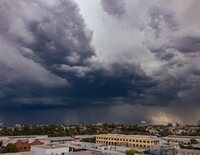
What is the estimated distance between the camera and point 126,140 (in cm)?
11312

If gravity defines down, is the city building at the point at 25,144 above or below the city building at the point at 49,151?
above

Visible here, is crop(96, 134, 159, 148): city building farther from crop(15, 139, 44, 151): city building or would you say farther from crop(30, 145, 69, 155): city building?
crop(30, 145, 69, 155): city building

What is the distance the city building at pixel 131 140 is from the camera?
103m

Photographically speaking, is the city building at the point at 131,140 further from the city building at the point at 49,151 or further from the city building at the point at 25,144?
the city building at the point at 49,151

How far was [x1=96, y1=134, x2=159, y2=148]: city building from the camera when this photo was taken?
10283 cm

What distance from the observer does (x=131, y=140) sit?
111188mm

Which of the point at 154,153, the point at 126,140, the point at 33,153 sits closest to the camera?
the point at 33,153

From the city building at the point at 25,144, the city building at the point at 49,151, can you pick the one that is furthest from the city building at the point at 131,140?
the city building at the point at 49,151

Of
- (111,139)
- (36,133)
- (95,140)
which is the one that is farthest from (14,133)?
(111,139)

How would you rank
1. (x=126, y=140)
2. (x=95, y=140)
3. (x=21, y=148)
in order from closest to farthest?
(x=21, y=148)
(x=126, y=140)
(x=95, y=140)

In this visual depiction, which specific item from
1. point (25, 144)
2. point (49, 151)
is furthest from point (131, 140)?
point (49, 151)

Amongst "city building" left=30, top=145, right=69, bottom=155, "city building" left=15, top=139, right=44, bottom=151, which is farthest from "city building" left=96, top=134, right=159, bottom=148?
"city building" left=30, top=145, right=69, bottom=155

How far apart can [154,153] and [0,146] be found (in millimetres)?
54398

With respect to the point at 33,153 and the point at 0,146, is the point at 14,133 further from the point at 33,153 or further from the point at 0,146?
the point at 33,153
